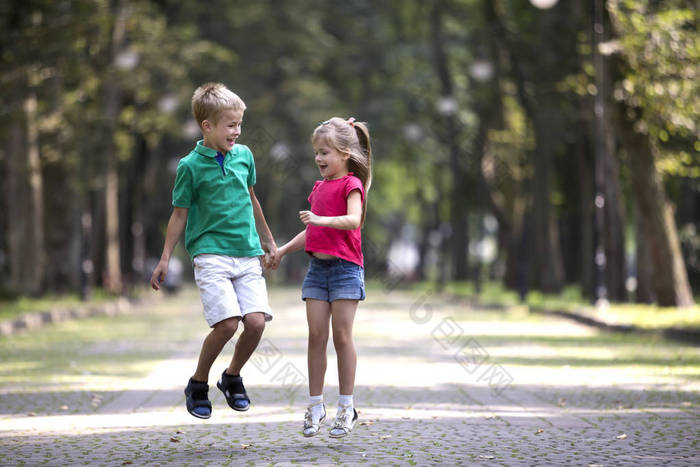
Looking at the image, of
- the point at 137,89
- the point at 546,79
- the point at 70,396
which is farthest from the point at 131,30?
the point at 70,396

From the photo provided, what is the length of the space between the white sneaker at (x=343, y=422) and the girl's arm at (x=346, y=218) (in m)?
1.09

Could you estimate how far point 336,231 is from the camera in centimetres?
721

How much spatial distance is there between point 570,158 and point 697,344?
2220cm

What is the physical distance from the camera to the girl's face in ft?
23.9

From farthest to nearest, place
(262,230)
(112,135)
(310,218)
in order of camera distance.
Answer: (112,135), (262,230), (310,218)

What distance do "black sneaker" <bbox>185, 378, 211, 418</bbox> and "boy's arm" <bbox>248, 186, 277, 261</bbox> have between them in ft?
2.93

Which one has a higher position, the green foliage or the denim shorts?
the green foliage

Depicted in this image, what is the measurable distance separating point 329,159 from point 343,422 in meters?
1.55

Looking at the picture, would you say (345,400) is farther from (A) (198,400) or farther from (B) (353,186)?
(B) (353,186)

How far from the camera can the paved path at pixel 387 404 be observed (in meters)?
7.03

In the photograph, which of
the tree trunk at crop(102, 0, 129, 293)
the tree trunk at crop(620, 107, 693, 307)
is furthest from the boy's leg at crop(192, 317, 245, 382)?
the tree trunk at crop(102, 0, 129, 293)

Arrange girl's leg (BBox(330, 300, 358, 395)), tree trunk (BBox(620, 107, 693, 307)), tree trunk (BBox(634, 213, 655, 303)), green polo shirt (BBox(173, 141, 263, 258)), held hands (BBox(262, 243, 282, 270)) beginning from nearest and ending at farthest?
green polo shirt (BBox(173, 141, 263, 258)) → girl's leg (BBox(330, 300, 358, 395)) → held hands (BBox(262, 243, 282, 270)) → tree trunk (BBox(620, 107, 693, 307)) → tree trunk (BBox(634, 213, 655, 303))

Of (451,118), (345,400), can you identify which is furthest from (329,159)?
(451,118)

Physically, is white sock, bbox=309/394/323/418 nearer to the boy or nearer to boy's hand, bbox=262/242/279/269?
the boy
